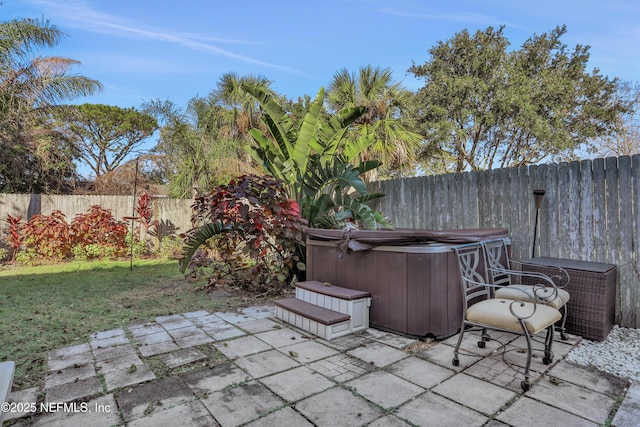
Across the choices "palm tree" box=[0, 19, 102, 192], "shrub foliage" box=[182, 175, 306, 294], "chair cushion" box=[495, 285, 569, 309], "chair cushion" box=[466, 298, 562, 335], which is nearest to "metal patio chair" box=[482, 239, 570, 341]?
"chair cushion" box=[495, 285, 569, 309]

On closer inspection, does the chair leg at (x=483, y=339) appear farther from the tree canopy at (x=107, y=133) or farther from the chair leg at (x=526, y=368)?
the tree canopy at (x=107, y=133)

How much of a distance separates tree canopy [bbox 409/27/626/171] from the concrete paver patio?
12.2 m

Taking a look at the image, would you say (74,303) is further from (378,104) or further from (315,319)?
(378,104)

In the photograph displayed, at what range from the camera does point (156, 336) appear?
→ 3055 millimetres

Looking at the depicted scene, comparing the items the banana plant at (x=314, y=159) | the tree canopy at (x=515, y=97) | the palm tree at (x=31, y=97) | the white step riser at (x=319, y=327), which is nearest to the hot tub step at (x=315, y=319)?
the white step riser at (x=319, y=327)

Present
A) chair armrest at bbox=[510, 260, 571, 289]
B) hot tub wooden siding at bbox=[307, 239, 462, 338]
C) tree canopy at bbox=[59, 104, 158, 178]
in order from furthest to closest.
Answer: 1. tree canopy at bbox=[59, 104, 158, 178]
2. chair armrest at bbox=[510, 260, 571, 289]
3. hot tub wooden siding at bbox=[307, 239, 462, 338]

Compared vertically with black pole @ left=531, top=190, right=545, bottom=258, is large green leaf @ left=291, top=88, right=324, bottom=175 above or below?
above

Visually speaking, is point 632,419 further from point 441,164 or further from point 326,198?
point 441,164

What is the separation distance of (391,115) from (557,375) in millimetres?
8529

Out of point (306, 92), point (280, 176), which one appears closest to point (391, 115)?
point (306, 92)

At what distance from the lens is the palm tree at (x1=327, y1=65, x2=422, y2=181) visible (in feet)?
28.6

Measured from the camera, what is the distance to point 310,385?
7.02 feet

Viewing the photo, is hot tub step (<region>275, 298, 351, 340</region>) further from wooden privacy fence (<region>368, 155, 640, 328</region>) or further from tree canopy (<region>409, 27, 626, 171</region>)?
tree canopy (<region>409, 27, 626, 171</region>)

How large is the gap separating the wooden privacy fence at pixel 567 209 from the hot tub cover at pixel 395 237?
432mm
